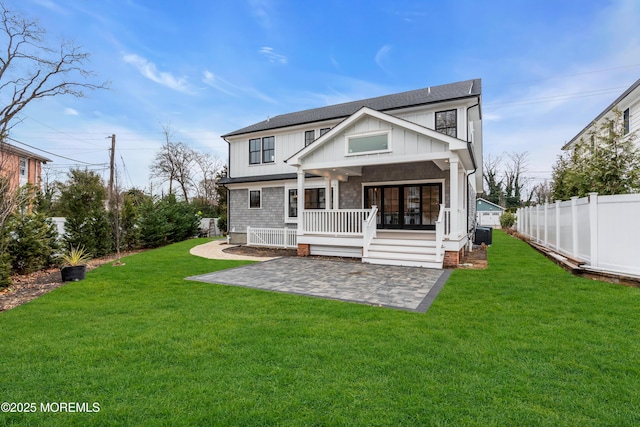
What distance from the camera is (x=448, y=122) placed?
1191 cm

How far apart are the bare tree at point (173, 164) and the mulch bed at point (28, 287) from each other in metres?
23.0

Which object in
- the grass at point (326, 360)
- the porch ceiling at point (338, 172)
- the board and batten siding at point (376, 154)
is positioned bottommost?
the grass at point (326, 360)

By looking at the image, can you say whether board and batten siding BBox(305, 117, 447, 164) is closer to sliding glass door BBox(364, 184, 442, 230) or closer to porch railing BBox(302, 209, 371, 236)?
porch railing BBox(302, 209, 371, 236)

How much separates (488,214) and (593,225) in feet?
110

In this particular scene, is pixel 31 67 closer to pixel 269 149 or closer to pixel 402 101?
pixel 269 149

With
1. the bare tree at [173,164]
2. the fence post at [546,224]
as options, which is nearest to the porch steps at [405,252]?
the fence post at [546,224]

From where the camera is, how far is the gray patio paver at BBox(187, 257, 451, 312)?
588 centimetres

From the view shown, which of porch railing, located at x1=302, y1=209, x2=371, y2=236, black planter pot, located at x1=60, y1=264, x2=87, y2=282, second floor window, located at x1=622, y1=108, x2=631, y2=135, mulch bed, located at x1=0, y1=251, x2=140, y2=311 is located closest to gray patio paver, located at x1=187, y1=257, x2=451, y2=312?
porch railing, located at x1=302, y1=209, x2=371, y2=236

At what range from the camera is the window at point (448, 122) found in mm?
11758

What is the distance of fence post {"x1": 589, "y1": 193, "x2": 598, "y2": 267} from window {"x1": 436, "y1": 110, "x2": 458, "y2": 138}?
560cm

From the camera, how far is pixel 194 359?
3.31 meters

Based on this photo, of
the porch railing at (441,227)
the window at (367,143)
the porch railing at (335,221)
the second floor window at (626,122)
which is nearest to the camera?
the porch railing at (441,227)

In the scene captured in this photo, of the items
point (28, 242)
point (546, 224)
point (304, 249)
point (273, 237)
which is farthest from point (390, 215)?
point (28, 242)

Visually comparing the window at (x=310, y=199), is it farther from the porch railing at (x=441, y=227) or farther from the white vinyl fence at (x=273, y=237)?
the porch railing at (x=441, y=227)
